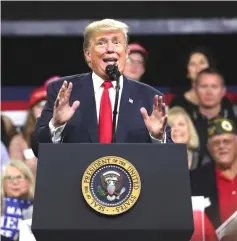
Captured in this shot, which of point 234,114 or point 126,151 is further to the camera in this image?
point 234,114

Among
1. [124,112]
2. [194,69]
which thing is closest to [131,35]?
[194,69]

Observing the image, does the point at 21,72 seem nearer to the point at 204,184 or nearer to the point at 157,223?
the point at 204,184

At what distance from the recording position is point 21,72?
19.1 ft

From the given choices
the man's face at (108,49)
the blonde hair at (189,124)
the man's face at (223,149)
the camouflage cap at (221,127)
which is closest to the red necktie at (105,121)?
the man's face at (108,49)

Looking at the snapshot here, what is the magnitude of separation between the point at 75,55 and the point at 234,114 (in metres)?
1.45

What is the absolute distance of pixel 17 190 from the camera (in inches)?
179

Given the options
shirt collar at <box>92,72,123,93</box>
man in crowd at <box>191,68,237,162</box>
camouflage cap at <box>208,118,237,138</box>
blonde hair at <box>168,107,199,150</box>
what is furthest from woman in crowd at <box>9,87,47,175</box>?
shirt collar at <box>92,72,123,93</box>

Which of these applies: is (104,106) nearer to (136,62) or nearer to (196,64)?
(136,62)

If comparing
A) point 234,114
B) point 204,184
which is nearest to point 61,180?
point 204,184

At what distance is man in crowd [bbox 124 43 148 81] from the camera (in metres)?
5.26

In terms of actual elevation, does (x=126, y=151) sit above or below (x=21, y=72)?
below

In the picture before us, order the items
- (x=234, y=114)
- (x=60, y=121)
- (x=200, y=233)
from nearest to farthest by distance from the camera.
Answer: (x=60, y=121) → (x=200, y=233) → (x=234, y=114)

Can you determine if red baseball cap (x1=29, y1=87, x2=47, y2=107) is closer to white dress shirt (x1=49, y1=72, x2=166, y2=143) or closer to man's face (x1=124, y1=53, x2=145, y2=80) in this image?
man's face (x1=124, y1=53, x2=145, y2=80)

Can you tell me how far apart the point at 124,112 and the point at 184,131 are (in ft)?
7.80
